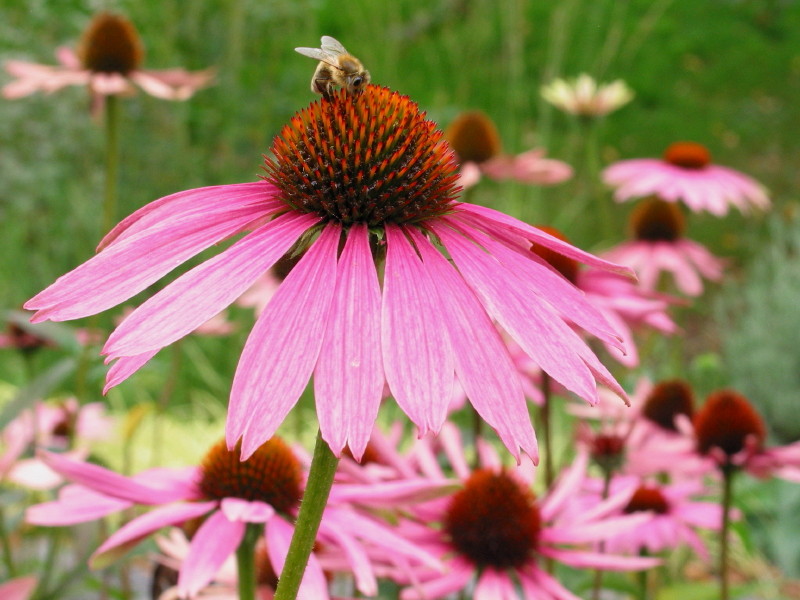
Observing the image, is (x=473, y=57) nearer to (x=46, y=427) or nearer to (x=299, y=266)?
(x=46, y=427)

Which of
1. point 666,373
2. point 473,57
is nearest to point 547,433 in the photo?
point 666,373

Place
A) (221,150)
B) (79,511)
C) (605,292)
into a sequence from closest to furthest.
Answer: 1. (79,511)
2. (605,292)
3. (221,150)

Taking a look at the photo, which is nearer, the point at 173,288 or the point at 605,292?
the point at 173,288

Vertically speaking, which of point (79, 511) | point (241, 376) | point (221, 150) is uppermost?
point (221, 150)

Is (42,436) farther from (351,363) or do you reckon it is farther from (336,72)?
(351,363)

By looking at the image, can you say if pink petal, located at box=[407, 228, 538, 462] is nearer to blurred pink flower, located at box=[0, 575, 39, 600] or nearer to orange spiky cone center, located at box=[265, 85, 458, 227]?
orange spiky cone center, located at box=[265, 85, 458, 227]

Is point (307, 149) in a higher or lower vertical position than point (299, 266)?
higher

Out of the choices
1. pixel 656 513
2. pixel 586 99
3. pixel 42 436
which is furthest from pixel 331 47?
pixel 586 99

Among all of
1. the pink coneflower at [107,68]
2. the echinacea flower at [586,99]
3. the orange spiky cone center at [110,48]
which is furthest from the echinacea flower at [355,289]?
the echinacea flower at [586,99]
